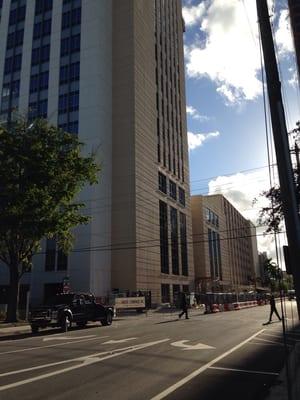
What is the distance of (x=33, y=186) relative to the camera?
2723 centimetres

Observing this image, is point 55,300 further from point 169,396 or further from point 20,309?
point 169,396

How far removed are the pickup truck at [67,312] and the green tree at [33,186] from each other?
5937 mm

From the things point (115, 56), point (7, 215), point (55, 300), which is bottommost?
point (55, 300)

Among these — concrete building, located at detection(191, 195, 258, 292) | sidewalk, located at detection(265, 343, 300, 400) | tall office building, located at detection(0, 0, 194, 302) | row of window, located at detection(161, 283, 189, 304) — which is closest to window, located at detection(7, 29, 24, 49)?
tall office building, located at detection(0, 0, 194, 302)

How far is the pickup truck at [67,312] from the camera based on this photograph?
21.5m

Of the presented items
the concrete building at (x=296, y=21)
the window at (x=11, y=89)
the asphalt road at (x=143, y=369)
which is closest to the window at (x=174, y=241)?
the window at (x=11, y=89)

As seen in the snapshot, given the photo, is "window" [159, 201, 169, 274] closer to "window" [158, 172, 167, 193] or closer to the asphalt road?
"window" [158, 172, 167, 193]

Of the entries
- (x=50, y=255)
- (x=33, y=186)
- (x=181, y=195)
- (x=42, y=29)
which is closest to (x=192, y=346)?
(x=33, y=186)

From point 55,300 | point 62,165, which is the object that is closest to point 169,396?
point 55,300

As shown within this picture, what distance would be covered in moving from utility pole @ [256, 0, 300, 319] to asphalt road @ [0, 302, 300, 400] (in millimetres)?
2884

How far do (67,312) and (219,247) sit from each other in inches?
3336

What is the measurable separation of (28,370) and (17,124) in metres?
22.7

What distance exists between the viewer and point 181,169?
259 ft

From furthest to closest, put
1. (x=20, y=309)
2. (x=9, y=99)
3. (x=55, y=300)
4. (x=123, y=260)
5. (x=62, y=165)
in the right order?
(x=9, y=99) < (x=123, y=260) < (x=20, y=309) < (x=62, y=165) < (x=55, y=300)
